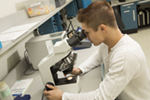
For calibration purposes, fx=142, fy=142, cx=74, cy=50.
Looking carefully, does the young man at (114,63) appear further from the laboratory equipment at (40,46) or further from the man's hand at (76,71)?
the laboratory equipment at (40,46)

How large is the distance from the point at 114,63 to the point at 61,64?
1.39 ft

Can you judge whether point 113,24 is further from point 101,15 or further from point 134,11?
point 134,11

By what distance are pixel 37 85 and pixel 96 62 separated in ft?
1.94

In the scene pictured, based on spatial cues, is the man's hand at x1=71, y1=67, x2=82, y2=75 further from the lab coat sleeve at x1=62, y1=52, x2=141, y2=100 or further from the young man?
the lab coat sleeve at x1=62, y1=52, x2=141, y2=100

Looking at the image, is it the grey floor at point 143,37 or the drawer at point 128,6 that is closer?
the grey floor at point 143,37

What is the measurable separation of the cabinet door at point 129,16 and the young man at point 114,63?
3.10m

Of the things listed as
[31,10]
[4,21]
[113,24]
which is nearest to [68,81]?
[113,24]

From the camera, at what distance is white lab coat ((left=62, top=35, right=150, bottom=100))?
852mm

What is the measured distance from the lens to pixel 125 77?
2.79 feet

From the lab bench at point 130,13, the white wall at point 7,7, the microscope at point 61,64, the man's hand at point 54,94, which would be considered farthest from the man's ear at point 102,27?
the lab bench at point 130,13

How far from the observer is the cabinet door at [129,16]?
3764 millimetres

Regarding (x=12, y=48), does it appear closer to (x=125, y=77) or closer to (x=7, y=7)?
(x=7, y=7)

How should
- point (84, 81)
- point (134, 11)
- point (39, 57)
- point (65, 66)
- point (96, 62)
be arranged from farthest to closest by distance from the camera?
point (134, 11) → point (39, 57) → point (96, 62) → point (84, 81) → point (65, 66)

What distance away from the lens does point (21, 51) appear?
178 cm
